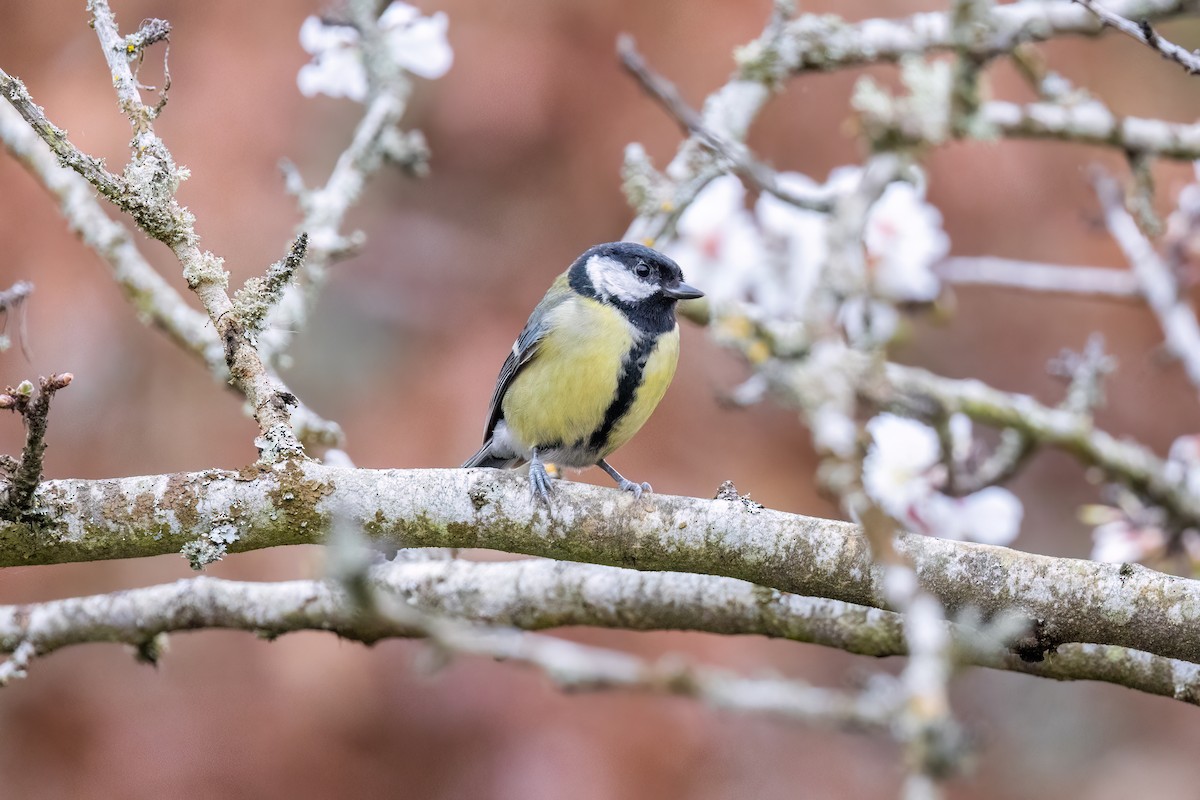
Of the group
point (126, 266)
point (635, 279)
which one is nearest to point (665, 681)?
point (635, 279)

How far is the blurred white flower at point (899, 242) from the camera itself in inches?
123

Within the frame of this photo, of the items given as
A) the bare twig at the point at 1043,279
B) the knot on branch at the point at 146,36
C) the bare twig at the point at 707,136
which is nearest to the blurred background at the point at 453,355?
the bare twig at the point at 1043,279

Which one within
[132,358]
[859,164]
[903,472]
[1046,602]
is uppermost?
[859,164]

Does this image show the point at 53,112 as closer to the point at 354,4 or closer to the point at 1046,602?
the point at 354,4

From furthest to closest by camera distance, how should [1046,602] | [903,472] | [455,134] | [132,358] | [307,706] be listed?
[455,134] < [132,358] < [307,706] < [903,472] < [1046,602]

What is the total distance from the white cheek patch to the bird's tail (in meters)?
0.54

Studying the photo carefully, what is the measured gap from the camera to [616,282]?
10.8 feet

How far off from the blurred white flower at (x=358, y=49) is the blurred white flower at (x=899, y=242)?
1.27 metres

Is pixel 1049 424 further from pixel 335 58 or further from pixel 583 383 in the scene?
pixel 335 58

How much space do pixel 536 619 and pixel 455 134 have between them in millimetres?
2328

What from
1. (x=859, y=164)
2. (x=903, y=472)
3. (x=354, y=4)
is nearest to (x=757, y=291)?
(x=903, y=472)

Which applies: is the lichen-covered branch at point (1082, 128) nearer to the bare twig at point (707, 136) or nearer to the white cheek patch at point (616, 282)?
the bare twig at point (707, 136)

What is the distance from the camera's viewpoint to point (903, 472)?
290 cm

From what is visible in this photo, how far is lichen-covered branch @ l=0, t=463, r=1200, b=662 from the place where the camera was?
77.9 inches
